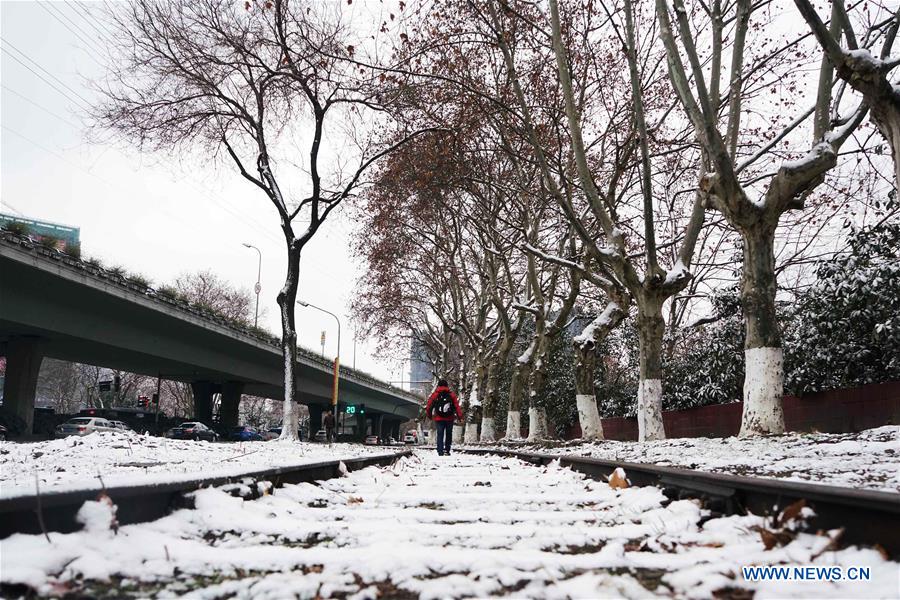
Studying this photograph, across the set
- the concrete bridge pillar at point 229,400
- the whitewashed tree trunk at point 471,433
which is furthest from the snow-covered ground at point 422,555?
the concrete bridge pillar at point 229,400

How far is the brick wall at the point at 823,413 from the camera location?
510 inches

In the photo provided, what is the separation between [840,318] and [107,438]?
50.3ft

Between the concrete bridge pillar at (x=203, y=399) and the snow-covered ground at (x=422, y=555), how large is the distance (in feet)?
161

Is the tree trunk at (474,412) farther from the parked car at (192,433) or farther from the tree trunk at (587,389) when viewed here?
the tree trunk at (587,389)

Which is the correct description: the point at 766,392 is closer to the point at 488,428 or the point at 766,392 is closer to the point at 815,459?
the point at 815,459

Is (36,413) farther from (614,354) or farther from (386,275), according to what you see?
(614,354)

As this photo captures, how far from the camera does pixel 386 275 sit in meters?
33.4

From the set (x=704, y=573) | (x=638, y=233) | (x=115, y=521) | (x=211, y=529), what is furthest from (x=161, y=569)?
(x=638, y=233)

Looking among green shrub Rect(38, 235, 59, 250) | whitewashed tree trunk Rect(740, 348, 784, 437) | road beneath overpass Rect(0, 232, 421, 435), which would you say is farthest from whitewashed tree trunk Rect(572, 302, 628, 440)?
green shrub Rect(38, 235, 59, 250)

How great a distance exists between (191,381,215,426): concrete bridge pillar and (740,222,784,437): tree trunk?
149 feet

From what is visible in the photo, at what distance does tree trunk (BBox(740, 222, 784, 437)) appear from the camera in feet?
33.3

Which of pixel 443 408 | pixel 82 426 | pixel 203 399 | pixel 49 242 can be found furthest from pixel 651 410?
pixel 203 399

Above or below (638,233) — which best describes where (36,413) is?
below

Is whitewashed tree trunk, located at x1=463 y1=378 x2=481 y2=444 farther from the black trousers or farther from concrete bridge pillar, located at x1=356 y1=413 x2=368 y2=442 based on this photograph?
concrete bridge pillar, located at x1=356 y1=413 x2=368 y2=442
